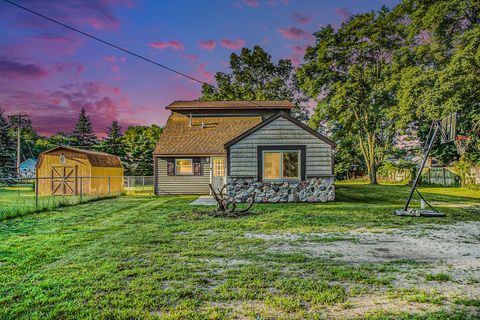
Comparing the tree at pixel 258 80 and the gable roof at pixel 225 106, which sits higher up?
the tree at pixel 258 80

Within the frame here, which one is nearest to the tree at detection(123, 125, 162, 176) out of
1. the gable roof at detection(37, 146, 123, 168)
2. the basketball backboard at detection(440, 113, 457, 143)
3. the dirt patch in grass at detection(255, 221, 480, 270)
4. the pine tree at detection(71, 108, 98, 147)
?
the pine tree at detection(71, 108, 98, 147)

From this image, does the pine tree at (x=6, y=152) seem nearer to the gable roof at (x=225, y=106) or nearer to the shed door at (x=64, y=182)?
the shed door at (x=64, y=182)

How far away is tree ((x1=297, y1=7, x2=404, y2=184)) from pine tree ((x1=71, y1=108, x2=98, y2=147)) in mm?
34447

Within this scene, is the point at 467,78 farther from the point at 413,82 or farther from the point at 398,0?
the point at 398,0

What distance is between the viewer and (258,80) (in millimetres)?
35312

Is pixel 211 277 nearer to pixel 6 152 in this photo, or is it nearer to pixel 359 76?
pixel 359 76

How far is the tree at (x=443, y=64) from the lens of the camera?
59.2 ft

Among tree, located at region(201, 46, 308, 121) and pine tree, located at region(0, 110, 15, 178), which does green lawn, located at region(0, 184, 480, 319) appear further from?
pine tree, located at region(0, 110, 15, 178)

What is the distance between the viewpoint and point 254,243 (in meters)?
5.61

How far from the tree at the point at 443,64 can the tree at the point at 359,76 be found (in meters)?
2.43

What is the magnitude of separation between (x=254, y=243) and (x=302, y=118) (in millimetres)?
30026

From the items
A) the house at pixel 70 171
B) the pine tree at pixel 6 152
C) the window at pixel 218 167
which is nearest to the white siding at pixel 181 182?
the window at pixel 218 167

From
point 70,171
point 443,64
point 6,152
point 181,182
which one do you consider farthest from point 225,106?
point 6,152

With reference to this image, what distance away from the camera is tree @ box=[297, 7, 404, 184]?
25.1 metres
